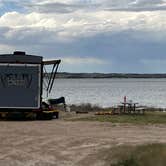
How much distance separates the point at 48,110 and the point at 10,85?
2074mm

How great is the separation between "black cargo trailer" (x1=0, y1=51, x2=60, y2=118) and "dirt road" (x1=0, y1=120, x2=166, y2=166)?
135 inches

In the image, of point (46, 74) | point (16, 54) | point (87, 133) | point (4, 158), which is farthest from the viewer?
point (46, 74)

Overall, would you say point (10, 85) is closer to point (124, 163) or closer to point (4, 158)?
point (4, 158)

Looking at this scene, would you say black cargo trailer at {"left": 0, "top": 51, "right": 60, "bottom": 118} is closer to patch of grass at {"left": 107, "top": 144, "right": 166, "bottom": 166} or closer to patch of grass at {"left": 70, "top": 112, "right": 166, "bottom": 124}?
patch of grass at {"left": 70, "top": 112, "right": 166, "bottom": 124}

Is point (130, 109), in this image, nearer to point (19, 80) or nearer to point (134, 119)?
point (134, 119)

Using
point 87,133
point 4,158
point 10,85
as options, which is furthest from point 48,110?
point 4,158

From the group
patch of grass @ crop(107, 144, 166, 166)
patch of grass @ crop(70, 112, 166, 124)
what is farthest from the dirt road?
patch of grass @ crop(70, 112, 166, 124)

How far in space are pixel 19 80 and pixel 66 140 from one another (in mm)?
10105

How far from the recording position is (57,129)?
22312 mm

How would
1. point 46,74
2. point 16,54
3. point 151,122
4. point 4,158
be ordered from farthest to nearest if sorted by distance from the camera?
point 46,74
point 16,54
point 151,122
point 4,158

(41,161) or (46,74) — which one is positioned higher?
(46,74)

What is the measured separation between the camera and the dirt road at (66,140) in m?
15.4

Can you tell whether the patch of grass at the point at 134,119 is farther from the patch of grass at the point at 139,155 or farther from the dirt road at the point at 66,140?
the patch of grass at the point at 139,155

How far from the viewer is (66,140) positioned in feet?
60.6
